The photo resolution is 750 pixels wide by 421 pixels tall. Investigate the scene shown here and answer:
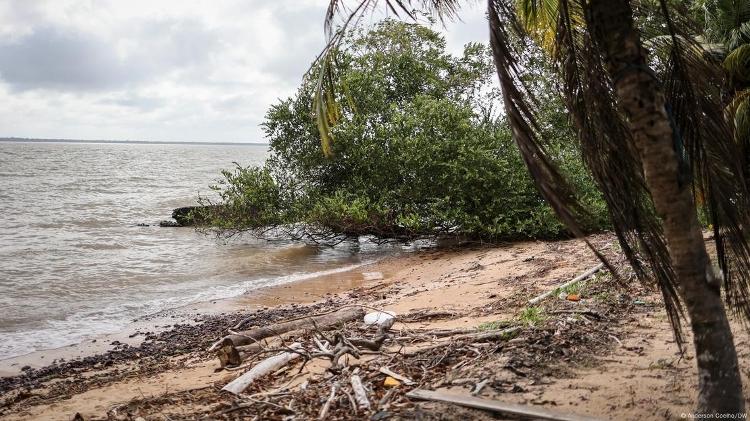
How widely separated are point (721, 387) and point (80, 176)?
53.8 m

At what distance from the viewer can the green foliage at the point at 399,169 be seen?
14273 mm

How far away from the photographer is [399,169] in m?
15.4

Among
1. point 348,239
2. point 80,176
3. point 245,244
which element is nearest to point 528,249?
point 348,239

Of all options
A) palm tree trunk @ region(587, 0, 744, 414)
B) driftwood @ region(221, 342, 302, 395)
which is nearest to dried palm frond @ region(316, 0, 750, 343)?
palm tree trunk @ region(587, 0, 744, 414)

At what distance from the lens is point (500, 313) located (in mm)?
7129

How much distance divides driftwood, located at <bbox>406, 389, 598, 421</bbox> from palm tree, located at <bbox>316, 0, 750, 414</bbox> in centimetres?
77

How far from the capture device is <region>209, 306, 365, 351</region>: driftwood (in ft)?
21.8

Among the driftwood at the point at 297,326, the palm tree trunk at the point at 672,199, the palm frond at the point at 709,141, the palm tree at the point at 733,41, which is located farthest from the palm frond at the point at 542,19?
the palm tree at the point at 733,41

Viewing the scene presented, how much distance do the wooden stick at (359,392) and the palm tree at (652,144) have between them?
6.43ft

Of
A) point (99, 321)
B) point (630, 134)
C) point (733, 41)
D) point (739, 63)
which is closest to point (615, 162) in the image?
point (630, 134)

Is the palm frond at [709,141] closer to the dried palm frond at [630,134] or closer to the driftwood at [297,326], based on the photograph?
the dried palm frond at [630,134]

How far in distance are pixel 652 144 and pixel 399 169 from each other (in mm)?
12486

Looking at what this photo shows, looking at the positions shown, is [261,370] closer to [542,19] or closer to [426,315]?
[426,315]

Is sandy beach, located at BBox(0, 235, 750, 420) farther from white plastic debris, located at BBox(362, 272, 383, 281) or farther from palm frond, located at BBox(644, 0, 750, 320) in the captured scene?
white plastic debris, located at BBox(362, 272, 383, 281)
